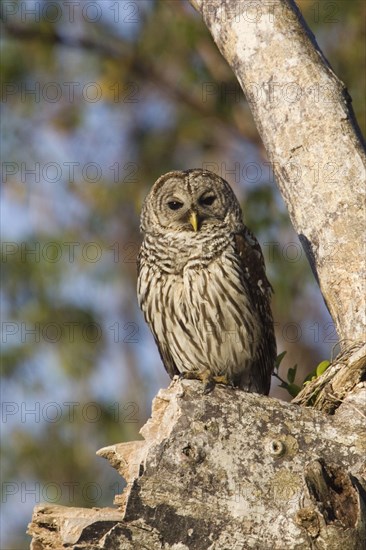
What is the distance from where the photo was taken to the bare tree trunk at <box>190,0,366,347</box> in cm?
462

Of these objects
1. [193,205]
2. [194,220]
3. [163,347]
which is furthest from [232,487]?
[193,205]

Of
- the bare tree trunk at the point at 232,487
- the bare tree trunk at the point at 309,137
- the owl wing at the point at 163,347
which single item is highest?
the bare tree trunk at the point at 309,137

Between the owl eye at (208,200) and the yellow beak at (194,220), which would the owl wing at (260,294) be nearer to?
the yellow beak at (194,220)

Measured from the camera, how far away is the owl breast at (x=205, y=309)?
573 centimetres

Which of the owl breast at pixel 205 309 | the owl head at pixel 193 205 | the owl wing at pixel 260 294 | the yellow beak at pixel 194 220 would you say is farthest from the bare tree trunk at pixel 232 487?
the owl head at pixel 193 205

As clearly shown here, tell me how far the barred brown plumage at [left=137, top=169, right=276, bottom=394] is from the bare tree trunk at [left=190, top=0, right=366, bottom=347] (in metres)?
1.01

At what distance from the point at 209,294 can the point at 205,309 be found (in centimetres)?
10

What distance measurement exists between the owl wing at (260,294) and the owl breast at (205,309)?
0.19 feet

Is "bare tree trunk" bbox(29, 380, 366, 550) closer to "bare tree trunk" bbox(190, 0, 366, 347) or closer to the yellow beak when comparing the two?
"bare tree trunk" bbox(190, 0, 366, 347)

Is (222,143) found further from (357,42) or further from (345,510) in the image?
(345,510)

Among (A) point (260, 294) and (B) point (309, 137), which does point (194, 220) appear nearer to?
(A) point (260, 294)

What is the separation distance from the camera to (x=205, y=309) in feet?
18.7

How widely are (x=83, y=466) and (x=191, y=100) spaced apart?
4.15 m

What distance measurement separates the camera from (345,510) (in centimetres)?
342
